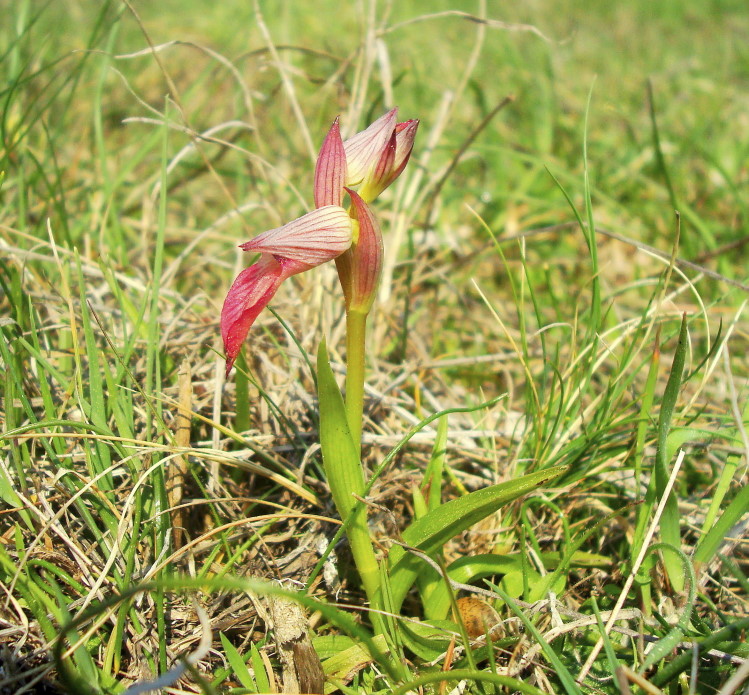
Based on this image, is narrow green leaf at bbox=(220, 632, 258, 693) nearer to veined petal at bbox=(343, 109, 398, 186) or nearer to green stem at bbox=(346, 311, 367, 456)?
green stem at bbox=(346, 311, 367, 456)

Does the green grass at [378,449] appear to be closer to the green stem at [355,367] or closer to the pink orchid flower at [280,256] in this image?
the green stem at [355,367]

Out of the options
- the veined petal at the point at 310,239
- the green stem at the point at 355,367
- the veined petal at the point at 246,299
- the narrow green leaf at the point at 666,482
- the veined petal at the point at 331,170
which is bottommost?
the narrow green leaf at the point at 666,482

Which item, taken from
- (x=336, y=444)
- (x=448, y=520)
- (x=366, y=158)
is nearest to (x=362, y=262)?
(x=366, y=158)

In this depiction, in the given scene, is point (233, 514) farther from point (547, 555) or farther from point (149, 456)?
point (547, 555)

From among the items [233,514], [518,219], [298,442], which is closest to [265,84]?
[518,219]

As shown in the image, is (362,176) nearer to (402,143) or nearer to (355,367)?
(402,143)

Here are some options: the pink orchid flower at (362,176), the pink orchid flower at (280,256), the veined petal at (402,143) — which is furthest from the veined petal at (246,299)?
the veined petal at (402,143)
